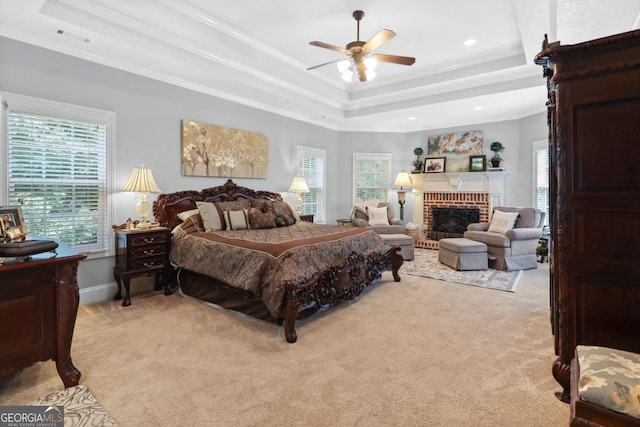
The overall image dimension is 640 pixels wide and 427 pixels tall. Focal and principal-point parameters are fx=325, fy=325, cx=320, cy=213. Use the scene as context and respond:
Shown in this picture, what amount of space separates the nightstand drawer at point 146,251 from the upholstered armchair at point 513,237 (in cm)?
478

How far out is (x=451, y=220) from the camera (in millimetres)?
7168

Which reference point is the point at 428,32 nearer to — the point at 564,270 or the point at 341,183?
the point at 564,270

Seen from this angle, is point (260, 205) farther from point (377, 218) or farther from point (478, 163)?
point (478, 163)

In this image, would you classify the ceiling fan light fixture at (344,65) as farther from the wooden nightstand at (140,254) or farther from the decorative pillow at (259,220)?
the wooden nightstand at (140,254)

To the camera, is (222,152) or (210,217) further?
(222,152)

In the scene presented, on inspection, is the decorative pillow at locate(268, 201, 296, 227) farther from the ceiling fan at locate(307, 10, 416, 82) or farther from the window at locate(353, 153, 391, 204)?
the window at locate(353, 153, 391, 204)

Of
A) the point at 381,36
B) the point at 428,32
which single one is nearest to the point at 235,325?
the point at 381,36

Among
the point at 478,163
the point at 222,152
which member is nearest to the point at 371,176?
the point at 478,163

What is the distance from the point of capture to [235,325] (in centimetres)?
306

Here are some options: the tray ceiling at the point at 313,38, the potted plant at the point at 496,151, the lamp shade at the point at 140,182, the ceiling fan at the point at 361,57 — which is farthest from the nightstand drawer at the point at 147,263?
the potted plant at the point at 496,151

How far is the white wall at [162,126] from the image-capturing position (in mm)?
3355

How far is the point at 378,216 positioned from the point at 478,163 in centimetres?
242

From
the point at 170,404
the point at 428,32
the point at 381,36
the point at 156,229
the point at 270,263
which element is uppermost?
the point at 428,32

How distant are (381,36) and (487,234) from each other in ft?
12.3
